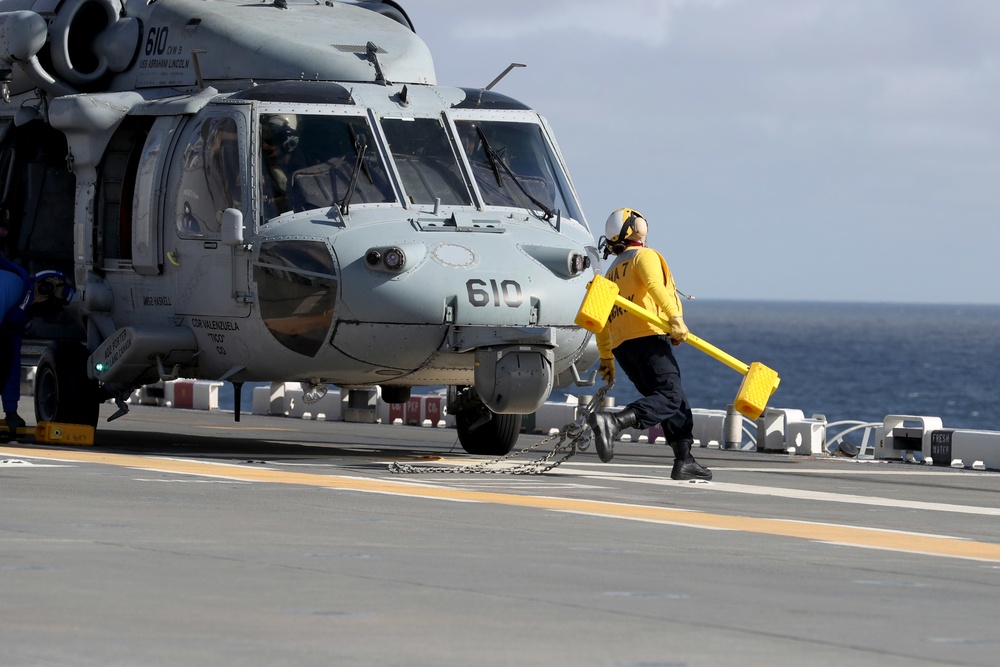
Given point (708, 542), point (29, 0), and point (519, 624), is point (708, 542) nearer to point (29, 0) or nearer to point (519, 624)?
point (519, 624)

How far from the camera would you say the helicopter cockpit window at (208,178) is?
1645 cm

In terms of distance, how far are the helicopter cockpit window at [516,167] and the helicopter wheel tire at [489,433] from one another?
2.34m

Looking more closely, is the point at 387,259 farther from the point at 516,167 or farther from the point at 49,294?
the point at 49,294

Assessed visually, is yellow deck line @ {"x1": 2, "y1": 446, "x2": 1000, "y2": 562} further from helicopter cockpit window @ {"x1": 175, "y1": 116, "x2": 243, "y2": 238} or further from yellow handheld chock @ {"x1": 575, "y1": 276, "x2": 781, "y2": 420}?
helicopter cockpit window @ {"x1": 175, "y1": 116, "x2": 243, "y2": 238}

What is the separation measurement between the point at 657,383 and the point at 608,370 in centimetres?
72

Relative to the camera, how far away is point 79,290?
59.6ft

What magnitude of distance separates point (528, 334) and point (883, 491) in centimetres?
318

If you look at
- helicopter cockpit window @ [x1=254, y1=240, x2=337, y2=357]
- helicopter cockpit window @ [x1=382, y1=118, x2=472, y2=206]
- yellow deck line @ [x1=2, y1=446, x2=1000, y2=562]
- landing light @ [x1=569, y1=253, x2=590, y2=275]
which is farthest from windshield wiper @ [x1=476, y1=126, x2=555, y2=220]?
yellow deck line @ [x1=2, y1=446, x2=1000, y2=562]

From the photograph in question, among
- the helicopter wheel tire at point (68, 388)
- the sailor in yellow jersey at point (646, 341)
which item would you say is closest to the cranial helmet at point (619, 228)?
the sailor in yellow jersey at point (646, 341)

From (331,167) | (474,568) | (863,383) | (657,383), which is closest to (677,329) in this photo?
(657,383)

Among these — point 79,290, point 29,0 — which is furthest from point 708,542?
point 29,0

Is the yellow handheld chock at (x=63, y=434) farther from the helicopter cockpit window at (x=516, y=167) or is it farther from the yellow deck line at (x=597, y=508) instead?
the helicopter cockpit window at (x=516, y=167)

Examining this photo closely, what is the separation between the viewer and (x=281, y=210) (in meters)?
16.1

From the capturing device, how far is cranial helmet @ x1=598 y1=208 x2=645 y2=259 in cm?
1527
